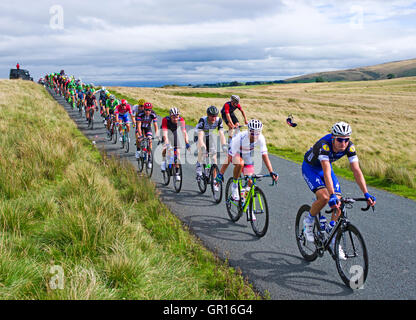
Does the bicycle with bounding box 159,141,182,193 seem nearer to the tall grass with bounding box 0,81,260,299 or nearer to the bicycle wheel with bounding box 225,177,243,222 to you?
the tall grass with bounding box 0,81,260,299

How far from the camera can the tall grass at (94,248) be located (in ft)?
12.4

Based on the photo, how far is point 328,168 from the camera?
4531 millimetres

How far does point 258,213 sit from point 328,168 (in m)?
2.04

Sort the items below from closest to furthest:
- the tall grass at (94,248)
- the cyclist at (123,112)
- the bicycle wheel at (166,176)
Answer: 1. the tall grass at (94,248)
2. the bicycle wheel at (166,176)
3. the cyclist at (123,112)

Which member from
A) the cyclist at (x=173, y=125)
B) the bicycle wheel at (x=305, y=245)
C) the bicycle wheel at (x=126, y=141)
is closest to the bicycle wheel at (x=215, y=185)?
the cyclist at (x=173, y=125)

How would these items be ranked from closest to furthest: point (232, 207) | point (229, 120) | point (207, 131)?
point (232, 207)
point (207, 131)
point (229, 120)

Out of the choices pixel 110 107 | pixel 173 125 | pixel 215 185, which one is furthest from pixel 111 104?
pixel 215 185

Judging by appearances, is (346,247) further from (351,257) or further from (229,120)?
(229,120)

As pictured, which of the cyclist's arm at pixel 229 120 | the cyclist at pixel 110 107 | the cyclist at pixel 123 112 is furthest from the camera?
the cyclist at pixel 110 107

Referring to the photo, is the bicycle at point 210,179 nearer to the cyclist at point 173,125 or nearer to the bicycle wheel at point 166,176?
the cyclist at point 173,125

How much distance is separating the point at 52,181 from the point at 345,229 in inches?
271

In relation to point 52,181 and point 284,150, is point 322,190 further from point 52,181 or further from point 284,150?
point 284,150
